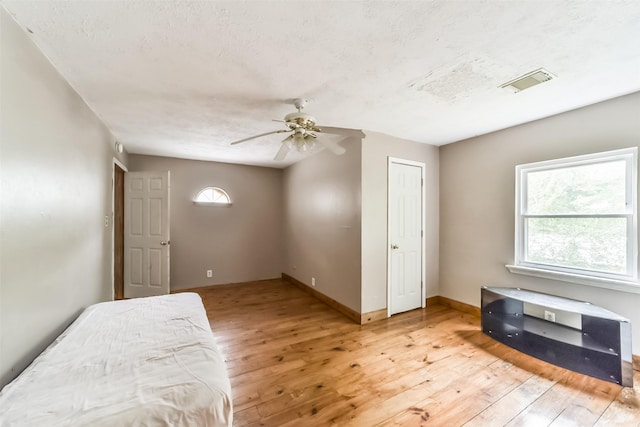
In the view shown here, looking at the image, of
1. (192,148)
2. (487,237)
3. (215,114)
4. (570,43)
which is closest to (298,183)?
(192,148)

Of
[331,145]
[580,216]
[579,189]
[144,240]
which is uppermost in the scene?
[331,145]

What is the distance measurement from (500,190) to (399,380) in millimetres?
2623

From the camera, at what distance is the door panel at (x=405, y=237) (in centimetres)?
342

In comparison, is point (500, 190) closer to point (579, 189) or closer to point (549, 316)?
point (579, 189)

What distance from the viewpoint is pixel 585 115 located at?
247 cm

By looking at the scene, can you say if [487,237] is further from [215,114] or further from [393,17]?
[215,114]

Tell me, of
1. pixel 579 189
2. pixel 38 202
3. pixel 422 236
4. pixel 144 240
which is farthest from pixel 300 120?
pixel 144 240

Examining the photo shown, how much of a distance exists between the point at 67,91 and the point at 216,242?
338cm

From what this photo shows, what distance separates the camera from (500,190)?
3.18 m

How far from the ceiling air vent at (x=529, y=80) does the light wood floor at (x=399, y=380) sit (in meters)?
2.46

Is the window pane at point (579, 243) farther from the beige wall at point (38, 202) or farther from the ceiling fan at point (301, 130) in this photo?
the beige wall at point (38, 202)

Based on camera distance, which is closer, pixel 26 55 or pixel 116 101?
pixel 26 55

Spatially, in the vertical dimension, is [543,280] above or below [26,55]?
below

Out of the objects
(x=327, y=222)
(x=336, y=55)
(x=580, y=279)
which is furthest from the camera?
(x=327, y=222)
